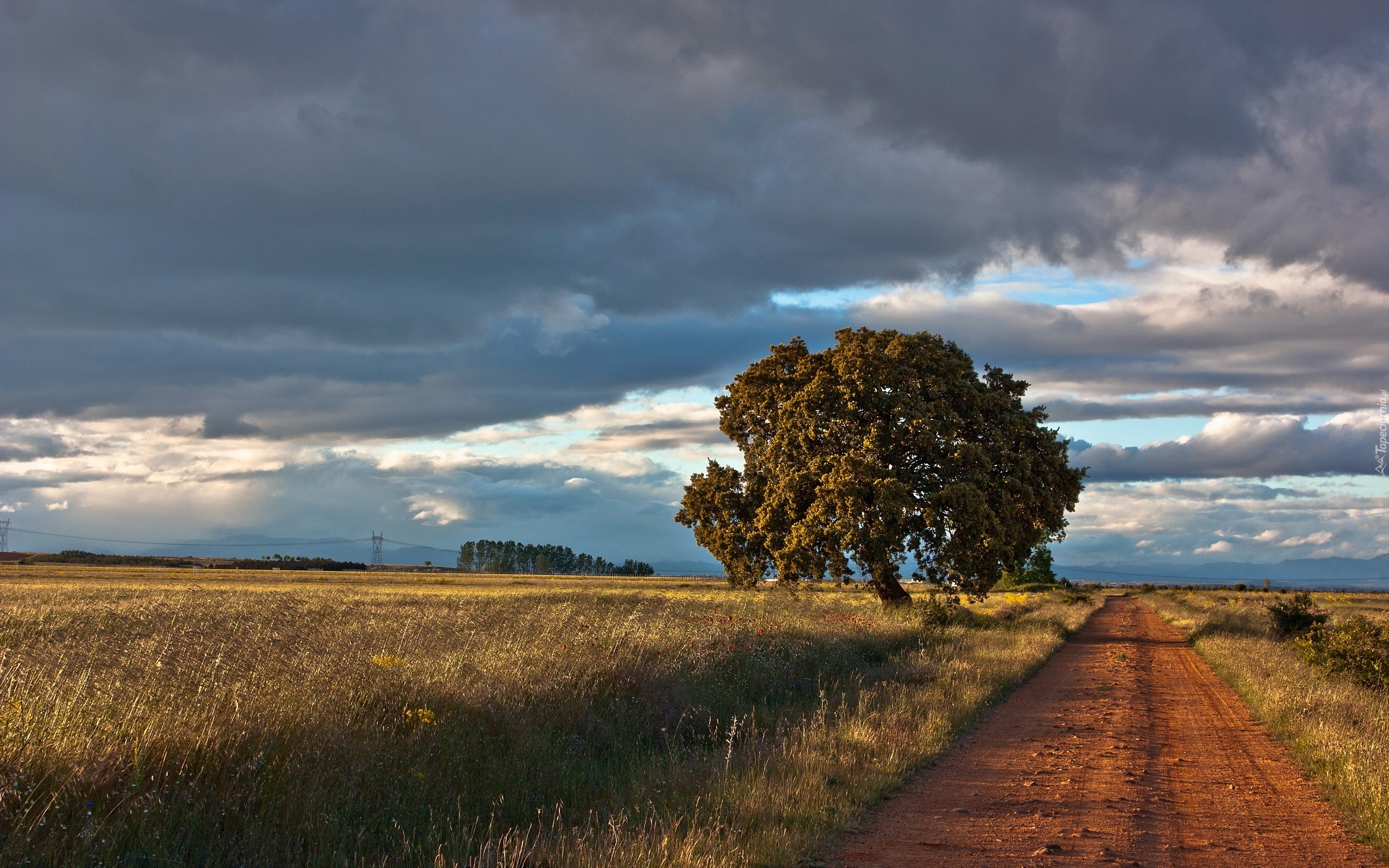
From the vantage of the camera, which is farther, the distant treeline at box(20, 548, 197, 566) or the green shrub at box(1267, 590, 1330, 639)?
the distant treeline at box(20, 548, 197, 566)

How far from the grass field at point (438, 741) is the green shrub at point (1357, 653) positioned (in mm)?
7093

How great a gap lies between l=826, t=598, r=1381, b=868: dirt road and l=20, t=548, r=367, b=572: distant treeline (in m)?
126

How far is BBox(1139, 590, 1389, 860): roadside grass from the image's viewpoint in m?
8.41

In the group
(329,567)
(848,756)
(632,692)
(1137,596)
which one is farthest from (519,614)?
(329,567)

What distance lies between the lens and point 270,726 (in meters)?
7.76

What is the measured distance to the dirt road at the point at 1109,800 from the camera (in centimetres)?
702

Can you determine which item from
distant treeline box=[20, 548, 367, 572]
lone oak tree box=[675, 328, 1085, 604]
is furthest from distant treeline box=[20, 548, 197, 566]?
lone oak tree box=[675, 328, 1085, 604]

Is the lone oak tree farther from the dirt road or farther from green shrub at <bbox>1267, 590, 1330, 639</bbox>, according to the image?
the dirt road

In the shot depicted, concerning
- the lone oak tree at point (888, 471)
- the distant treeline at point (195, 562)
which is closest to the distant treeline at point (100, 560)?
the distant treeline at point (195, 562)

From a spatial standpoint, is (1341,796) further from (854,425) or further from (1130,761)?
(854,425)

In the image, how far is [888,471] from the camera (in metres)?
26.8

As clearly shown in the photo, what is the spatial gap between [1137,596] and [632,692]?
101056mm

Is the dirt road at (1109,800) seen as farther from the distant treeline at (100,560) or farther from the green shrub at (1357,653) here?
the distant treeline at (100,560)

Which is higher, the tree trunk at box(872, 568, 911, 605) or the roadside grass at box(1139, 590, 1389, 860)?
the tree trunk at box(872, 568, 911, 605)
